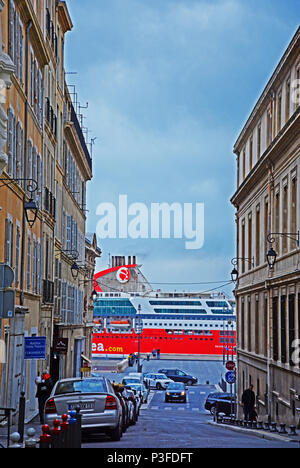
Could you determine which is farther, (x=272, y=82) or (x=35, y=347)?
(x=272, y=82)

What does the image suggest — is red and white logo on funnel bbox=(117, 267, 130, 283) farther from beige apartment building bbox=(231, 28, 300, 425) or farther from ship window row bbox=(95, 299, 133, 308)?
beige apartment building bbox=(231, 28, 300, 425)

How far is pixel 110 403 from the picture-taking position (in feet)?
50.8

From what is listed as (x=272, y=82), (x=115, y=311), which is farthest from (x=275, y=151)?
(x=115, y=311)

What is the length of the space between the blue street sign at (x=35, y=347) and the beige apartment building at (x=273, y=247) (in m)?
10.1

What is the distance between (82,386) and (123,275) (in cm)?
13796

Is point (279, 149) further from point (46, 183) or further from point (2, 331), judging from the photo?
point (2, 331)

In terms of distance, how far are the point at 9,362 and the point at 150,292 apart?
128m

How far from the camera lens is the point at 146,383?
241 feet

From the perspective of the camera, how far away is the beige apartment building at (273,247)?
2873 centimetres

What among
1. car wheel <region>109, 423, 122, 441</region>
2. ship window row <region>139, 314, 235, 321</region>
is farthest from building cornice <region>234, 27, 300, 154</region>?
ship window row <region>139, 314, 235, 321</region>

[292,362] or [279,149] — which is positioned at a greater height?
[279,149]
